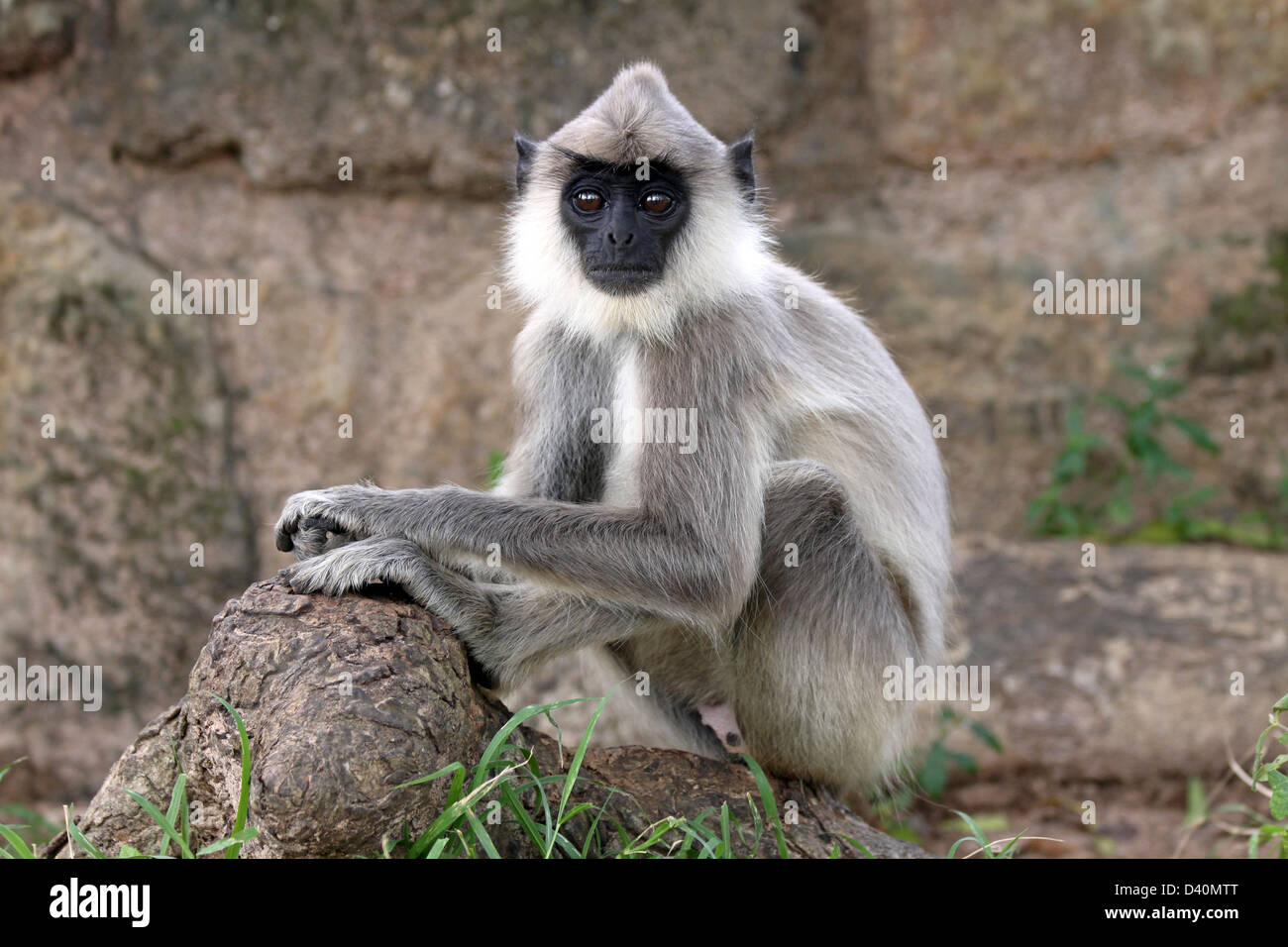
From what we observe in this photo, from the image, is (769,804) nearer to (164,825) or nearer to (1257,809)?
(164,825)

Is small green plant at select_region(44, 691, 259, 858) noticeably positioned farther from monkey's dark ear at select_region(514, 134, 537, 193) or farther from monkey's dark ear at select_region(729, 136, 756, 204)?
monkey's dark ear at select_region(729, 136, 756, 204)

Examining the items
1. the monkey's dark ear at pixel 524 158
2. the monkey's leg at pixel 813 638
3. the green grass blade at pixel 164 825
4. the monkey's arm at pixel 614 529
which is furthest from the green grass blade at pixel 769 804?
the monkey's dark ear at pixel 524 158

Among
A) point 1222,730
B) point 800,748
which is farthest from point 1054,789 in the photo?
point 800,748

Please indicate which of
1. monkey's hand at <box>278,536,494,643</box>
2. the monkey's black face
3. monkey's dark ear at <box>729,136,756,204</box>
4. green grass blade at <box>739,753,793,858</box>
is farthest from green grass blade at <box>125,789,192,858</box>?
monkey's dark ear at <box>729,136,756,204</box>

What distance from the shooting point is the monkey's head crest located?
14.5 feet

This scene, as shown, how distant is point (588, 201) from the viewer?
4555mm

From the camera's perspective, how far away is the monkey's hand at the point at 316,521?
4.06 metres

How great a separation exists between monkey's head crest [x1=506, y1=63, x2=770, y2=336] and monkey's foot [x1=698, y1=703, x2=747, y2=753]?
4.41 ft

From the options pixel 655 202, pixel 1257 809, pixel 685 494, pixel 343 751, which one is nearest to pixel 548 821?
pixel 343 751

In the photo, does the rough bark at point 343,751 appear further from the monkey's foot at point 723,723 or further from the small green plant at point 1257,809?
the small green plant at point 1257,809

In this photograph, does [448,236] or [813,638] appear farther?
[448,236]

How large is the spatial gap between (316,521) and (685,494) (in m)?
1.08

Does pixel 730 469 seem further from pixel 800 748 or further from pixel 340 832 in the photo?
pixel 340 832

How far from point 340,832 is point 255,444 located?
4003mm
